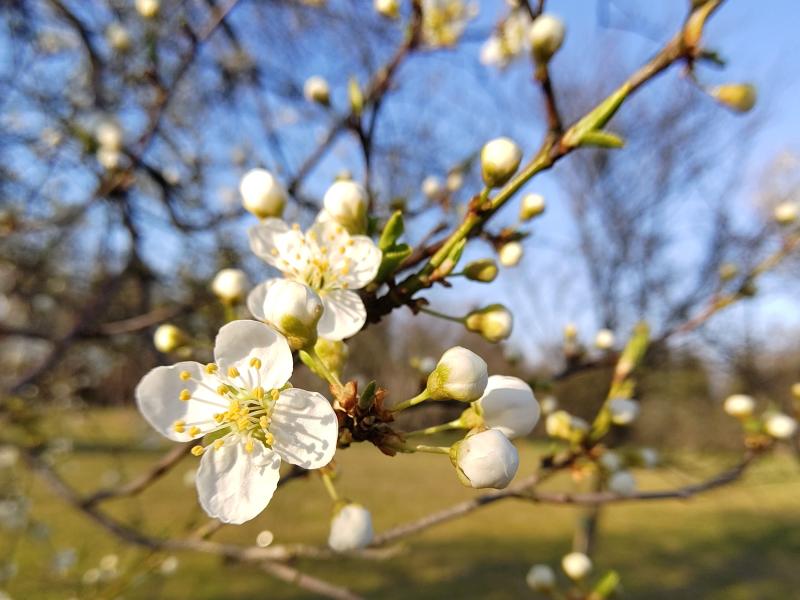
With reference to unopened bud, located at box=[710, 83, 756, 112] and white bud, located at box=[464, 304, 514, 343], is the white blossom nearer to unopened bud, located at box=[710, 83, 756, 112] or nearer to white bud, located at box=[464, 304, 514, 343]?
white bud, located at box=[464, 304, 514, 343]

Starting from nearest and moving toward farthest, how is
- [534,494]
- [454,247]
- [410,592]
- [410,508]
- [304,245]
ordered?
[454,247] → [304,245] → [534,494] → [410,592] → [410,508]

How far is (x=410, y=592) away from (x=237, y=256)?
4.09 meters

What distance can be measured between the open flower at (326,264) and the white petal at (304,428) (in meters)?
0.09

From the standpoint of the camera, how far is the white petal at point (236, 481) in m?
0.59

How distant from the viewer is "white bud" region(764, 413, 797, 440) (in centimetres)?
130

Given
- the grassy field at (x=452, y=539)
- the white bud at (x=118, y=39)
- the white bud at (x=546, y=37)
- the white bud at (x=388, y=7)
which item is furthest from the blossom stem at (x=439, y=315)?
the grassy field at (x=452, y=539)

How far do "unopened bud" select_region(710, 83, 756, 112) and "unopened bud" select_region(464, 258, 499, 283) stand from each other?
1.23 ft

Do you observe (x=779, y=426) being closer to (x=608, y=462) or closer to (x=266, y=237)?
(x=608, y=462)

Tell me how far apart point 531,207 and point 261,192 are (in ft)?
1.42

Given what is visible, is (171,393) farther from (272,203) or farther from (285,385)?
(272,203)

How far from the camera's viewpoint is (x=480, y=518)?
868 cm

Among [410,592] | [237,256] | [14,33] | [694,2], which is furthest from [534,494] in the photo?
[410,592]

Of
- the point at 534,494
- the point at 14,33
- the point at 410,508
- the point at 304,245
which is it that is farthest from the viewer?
the point at 410,508

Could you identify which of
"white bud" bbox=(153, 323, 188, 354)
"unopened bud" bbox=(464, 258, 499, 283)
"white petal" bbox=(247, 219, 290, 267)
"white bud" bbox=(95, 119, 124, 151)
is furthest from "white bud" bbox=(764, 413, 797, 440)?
"white bud" bbox=(95, 119, 124, 151)
